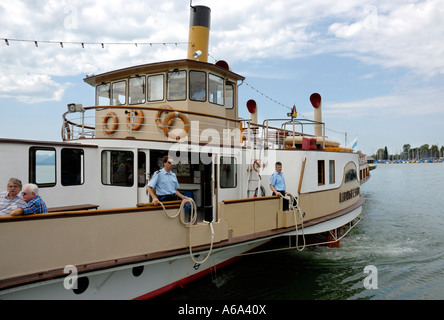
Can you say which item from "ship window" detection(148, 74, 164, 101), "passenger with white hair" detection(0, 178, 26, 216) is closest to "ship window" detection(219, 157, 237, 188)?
"ship window" detection(148, 74, 164, 101)

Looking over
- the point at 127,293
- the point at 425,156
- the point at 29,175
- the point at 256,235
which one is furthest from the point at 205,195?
the point at 425,156

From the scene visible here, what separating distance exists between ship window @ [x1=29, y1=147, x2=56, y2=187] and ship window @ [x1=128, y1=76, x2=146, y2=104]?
10.1 ft

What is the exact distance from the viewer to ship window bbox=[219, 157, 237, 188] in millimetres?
8242

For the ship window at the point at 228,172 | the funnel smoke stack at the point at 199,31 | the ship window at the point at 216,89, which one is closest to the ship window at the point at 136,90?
the ship window at the point at 216,89

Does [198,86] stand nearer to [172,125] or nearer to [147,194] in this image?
[172,125]

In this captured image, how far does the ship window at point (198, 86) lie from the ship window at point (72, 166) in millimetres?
3185

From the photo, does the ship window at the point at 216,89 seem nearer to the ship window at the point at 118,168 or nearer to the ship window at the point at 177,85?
the ship window at the point at 177,85

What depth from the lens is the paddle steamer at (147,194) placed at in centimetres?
489

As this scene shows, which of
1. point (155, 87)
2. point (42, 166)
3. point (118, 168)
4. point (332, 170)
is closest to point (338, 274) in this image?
point (332, 170)

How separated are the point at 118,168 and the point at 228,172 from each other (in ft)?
8.89

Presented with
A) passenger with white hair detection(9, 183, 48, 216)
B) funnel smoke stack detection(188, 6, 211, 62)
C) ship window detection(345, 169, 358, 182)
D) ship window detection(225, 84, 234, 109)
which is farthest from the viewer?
ship window detection(345, 169, 358, 182)

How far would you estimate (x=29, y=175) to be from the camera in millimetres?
6066

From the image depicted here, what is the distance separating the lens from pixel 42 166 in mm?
6438

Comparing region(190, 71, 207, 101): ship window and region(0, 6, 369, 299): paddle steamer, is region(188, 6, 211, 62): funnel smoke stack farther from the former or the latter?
region(190, 71, 207, 101): ship window
